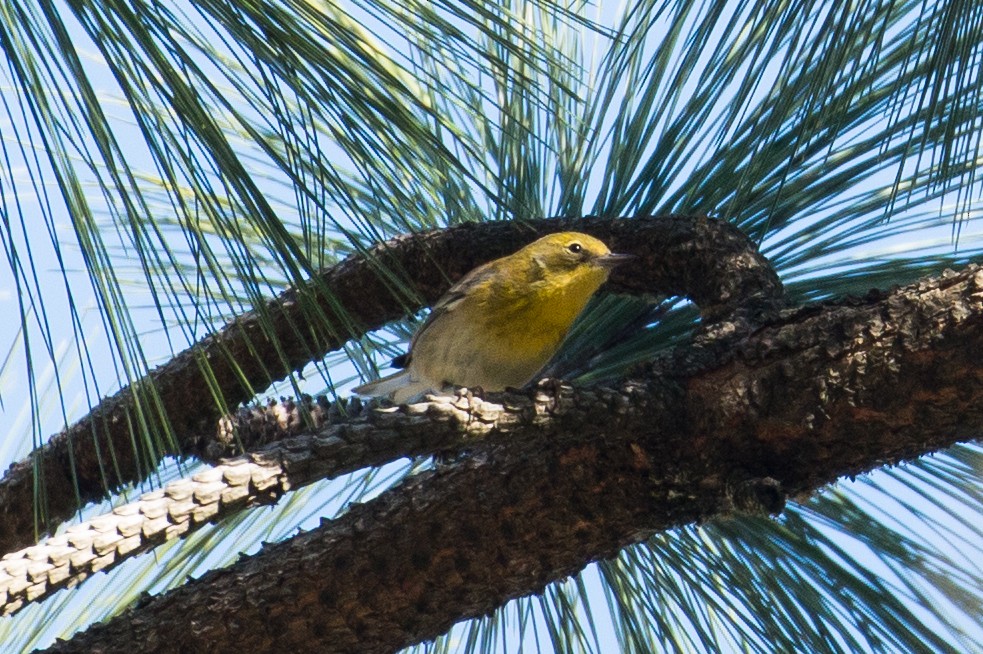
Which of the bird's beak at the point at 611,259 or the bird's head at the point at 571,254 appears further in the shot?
the bird's head at the point at 571,254

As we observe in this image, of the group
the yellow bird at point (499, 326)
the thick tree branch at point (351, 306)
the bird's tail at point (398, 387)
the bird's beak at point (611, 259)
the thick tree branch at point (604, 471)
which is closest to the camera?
A: the thick tree branch at point (604, 471)

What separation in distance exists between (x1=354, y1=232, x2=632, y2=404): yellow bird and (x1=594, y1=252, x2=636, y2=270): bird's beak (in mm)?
409

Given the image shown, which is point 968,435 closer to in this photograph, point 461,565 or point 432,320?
point 461,565

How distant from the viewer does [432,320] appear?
9.38 ft

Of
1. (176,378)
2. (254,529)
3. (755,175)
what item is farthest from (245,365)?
(755,175)

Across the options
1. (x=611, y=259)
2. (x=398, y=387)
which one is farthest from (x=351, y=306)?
(x=398, y=387)

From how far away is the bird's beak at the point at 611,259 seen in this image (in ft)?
6.87

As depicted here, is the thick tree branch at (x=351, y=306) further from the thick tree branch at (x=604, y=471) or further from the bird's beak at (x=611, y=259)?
the thick tree branch at (x=604, y=471)

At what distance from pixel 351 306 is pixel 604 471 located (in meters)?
0.73

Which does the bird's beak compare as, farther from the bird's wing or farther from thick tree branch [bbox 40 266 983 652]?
the bird's wing

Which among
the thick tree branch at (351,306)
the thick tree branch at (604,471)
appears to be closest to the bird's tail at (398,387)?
the thick tree branch at (351,306)

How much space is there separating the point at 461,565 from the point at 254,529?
1074 mm

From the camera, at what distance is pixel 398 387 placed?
3.07 metres

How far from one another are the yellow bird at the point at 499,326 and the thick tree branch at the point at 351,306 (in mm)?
535
